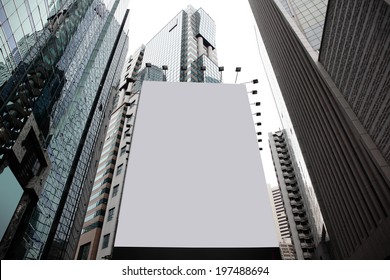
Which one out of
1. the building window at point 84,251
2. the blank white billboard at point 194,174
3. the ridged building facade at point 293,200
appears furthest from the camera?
the ridged building facade at point 293,200

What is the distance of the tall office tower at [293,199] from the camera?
7606 cm

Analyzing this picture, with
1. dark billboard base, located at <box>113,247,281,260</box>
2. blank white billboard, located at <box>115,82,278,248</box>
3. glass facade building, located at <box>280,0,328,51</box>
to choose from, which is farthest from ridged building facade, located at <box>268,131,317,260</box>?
dark billboard base, located at <box>113,247,281,260</box>

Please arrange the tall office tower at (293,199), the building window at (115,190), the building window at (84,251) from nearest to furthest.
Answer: the building window at (84,251)
the building window at (115,190)
the tall office tower at (293,199)

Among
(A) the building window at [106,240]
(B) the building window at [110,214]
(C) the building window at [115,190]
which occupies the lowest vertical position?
(A) the building window at [106,240]

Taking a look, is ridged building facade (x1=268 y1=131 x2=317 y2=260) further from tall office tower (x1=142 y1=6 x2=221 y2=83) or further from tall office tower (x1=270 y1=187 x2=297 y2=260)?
tall office tower (x1=270 y1=187 x2=297 y2=260)

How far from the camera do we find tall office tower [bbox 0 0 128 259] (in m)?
24.2

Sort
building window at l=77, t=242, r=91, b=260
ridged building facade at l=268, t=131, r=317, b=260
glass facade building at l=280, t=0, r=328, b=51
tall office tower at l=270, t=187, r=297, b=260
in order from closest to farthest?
glass facade building at l=280, t=0, r=328, b=51, building window at l=77, t=242, r=91, b=260, ridged building facade at l=268, t=131, r=317, b=260, tall office tower at l=270, t=187, r=297, b=260

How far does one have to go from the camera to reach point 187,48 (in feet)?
281

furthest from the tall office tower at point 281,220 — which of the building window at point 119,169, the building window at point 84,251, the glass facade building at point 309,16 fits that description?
the glass facade building at point 309,16

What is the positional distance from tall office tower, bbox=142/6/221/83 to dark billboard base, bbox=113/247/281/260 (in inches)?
2203

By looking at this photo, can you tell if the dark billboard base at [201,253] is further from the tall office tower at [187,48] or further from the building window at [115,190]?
the tall office tower at [187,48]

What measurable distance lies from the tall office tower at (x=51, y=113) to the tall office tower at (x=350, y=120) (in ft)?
76.0

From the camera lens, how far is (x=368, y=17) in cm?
1439

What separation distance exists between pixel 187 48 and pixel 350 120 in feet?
243
